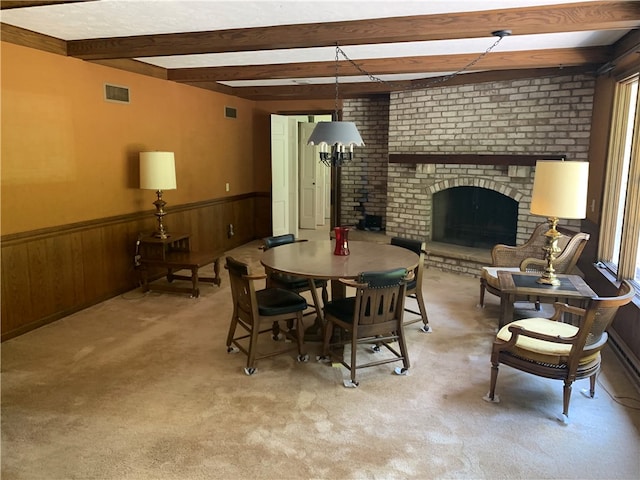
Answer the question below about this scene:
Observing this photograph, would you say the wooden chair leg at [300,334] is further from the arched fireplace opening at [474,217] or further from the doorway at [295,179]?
the doorway at [295,179]

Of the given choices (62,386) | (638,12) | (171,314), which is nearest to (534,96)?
(638,12)

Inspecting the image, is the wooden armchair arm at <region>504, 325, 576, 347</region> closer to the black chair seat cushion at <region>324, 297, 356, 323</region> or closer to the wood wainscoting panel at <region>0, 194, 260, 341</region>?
the black chair seat cushion at <region>324, 297, 356, 323</region>

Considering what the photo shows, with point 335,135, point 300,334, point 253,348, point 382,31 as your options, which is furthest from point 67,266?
point 382,31

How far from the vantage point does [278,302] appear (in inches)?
137

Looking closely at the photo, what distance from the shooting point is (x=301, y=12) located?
3.27 meters

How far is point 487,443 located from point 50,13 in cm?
402

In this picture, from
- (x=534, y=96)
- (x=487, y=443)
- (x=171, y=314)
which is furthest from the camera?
(x=534, y=96)

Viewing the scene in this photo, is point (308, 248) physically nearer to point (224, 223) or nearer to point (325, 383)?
point (325, 383)

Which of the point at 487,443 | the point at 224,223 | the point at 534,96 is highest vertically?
the point at 534,96

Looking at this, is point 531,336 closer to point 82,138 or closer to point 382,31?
point 382,31

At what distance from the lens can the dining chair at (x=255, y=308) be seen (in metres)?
3.29

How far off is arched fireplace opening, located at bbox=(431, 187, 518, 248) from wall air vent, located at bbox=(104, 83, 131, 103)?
13.3 feet

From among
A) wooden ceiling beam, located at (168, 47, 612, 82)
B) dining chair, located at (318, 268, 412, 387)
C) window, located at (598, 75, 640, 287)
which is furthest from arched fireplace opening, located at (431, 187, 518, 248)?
dining chair, located at (318, 268, 412, 387)

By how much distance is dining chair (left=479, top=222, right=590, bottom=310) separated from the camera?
4.14 m
